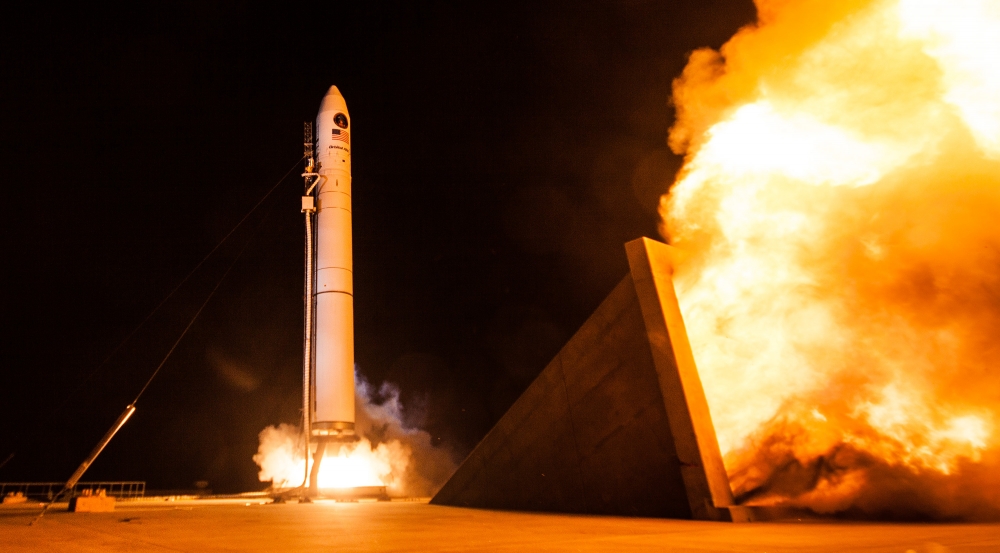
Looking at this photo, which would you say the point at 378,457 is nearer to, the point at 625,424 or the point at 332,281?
the point at 332,281

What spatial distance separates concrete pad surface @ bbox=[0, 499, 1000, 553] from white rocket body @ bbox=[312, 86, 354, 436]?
1392 cm

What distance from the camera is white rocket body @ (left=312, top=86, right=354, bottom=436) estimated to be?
23625 millimetres

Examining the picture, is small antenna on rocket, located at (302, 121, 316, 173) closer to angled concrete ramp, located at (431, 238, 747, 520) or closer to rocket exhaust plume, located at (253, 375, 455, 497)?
rocket exhaust plume, located at (253, 375, 455, 497)

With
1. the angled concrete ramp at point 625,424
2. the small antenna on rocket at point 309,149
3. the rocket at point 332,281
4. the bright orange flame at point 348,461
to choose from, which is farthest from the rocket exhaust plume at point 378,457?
the angled concrete ramp at point 625,424

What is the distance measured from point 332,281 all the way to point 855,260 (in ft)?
61.1

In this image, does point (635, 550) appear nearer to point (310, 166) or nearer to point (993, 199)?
point (993, 199)

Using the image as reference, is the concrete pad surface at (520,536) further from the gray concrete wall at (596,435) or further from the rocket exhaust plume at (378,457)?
the rocket exhaust plume at (378,457)

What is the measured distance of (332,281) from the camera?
24.5m

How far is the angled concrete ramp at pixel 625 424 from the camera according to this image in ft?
30.9

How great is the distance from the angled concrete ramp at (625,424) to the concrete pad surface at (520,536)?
2.28 feet

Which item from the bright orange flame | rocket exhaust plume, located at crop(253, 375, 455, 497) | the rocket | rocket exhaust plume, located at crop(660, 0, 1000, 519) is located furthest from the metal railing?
Answer: rocket exhaust plume, located at crop(660, 0, 1000, 519)

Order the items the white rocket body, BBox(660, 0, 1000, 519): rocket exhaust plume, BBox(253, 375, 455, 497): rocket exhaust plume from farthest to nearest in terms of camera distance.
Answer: BBox(253, 375, 455, 497): rocket exhaust plume, the white rocket body, BBox(660, 0, 1000, 519): rocket exhaust plume

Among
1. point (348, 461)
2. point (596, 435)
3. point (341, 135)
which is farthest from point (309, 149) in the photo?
point (596, 435)

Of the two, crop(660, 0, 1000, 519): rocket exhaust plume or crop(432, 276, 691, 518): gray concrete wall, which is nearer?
crop(660, 0, 1000, 519): rocket exhaust plume
